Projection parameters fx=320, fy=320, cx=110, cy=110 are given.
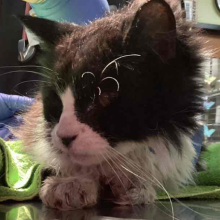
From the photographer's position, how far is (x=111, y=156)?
A: 0.69 m

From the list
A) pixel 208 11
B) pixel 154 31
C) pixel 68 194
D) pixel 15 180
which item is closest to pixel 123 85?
pixel 154 31

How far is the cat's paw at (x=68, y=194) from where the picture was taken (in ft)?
2.18

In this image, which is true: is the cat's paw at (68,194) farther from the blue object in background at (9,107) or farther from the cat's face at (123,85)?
the blue object in background at (9,107)

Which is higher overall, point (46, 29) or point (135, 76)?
point (46, 29)

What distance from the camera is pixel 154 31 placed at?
0.69 m

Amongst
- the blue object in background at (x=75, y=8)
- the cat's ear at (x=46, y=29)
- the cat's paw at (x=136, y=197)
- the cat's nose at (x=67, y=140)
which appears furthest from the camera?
the blue object in background at (x=75, y=8)

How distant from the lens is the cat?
65cm

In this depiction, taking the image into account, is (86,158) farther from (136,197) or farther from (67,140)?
(136,197)

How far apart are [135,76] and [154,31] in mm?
113

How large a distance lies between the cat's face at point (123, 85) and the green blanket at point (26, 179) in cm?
12

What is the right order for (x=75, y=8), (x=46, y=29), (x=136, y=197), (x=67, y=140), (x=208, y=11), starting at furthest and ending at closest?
(x=208, y=11) → (x=75, y=8) → (x=46, y=29) → (x=136, y=197) → (x=67, y=140)

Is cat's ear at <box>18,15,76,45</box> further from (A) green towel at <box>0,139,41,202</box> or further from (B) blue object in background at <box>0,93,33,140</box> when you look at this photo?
(B) blue object in background at <box>0,93,33,140</box>

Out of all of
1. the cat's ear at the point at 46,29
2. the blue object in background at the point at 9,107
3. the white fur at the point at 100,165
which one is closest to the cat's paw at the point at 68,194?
the white fur at the point at 100,165

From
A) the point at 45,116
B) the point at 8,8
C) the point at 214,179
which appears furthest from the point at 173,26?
the point at 8,8
